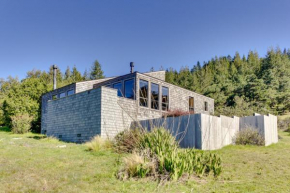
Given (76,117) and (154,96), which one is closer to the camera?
(76,117)

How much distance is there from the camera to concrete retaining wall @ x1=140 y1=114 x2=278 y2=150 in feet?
30.6

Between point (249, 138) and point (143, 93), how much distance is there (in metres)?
7.11

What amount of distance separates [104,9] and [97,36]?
14.6 feet

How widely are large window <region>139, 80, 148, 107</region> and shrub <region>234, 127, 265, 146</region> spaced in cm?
645

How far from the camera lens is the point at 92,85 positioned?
61.0ft

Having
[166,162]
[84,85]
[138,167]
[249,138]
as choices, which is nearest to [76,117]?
[84,85]

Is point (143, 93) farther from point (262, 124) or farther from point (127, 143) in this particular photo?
point (127, 143)

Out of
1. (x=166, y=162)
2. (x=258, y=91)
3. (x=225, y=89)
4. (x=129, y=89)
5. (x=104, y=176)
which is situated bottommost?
(x=104, y=176)

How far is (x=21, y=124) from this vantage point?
1933cm

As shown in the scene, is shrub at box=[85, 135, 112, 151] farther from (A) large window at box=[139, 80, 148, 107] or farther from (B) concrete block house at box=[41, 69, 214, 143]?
(A) large window at box=[139, 80, 148, 107]

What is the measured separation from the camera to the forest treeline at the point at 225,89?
2250 cm

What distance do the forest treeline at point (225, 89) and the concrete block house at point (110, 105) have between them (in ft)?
17.5

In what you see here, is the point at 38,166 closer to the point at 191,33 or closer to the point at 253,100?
the point at 191,33

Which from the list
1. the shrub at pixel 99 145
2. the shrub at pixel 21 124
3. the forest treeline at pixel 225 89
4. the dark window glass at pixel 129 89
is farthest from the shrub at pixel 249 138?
the shrub at pixel 21 124
